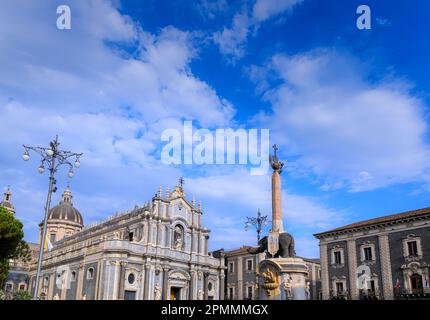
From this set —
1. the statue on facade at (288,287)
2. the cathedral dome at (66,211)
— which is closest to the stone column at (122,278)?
the statue on facade at (288,287)

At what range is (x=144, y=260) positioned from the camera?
1887 inches

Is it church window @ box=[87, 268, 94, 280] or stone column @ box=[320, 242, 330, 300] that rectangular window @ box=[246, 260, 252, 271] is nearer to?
stone column @ box=[320, 242, 330, 300]

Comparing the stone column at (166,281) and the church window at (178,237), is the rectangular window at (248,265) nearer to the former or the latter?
the church window at (178,237)

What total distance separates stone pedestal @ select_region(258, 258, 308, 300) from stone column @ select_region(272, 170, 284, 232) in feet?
7.56

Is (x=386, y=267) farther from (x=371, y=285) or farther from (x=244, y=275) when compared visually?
(x=244, y=275)

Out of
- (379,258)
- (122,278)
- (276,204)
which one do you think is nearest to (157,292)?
(122,278)

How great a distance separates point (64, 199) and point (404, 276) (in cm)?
6252

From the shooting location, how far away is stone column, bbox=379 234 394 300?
36.8m

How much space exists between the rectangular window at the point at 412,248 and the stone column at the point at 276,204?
793 inches
